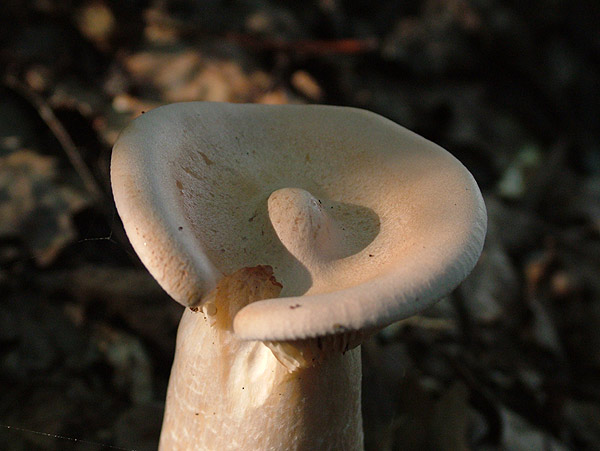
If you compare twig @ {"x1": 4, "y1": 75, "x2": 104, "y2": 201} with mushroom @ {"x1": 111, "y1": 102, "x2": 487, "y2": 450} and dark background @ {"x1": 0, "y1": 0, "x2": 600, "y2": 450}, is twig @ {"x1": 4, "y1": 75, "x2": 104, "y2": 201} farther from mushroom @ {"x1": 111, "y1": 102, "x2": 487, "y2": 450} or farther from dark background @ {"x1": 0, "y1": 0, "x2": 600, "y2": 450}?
mushroom @ {"x1": 111, "y1": 102, "x2": 487, "y2": 450}

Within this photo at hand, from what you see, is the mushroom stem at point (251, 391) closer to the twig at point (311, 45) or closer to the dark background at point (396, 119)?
the dark background at point (396, 119)

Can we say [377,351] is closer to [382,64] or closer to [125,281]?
[125,281]

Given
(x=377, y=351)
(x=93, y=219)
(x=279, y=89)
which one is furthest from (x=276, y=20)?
(x=377, y=351)

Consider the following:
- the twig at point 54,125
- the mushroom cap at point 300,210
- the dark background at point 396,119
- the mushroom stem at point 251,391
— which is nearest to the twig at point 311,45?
the dark background at point 396,119

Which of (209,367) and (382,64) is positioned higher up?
(209,367)

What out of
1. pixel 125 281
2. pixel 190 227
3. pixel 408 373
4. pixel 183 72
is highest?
pixel 190 227

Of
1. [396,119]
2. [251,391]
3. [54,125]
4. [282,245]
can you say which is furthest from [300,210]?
[396,119]

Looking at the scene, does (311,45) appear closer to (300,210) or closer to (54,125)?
(54,125)
